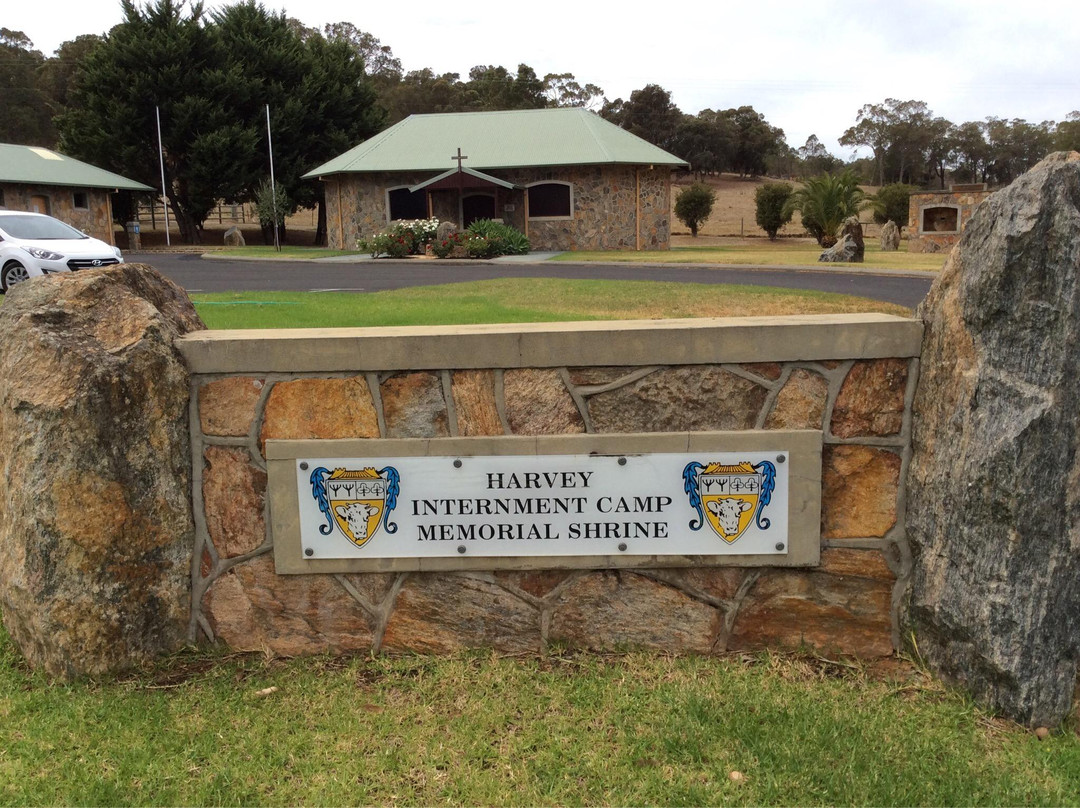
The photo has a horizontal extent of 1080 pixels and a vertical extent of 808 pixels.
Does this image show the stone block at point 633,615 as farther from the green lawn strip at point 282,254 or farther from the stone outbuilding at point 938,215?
the stone outbuilding at point 938,215

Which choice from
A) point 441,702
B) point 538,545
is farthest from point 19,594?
point 538,545

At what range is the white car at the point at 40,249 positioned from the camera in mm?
14125

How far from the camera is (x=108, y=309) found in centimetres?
334

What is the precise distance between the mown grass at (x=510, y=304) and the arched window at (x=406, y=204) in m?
18.6

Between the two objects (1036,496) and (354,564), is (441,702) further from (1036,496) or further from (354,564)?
(1036,496)

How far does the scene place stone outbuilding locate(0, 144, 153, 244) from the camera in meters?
33.7

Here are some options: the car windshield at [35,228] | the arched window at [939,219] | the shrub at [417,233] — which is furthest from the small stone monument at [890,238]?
the car windshield at [35,228]

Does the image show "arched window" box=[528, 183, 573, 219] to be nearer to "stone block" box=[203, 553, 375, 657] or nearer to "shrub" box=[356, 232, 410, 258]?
"shrub" box=[356, 232, 410, 258]

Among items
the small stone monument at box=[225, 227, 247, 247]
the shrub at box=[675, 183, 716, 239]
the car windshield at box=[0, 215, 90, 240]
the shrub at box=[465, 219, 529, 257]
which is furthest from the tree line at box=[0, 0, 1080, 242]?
the car windshield at box=[0, 215, 90, 240]

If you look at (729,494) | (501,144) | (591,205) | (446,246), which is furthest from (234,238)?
(729,494)

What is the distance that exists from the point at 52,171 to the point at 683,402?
37.7 meters

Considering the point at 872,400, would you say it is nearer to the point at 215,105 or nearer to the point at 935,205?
the point at 935,205

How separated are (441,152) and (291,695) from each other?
32.1 metres

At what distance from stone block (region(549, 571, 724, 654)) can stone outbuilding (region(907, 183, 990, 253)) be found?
28.5 metres
